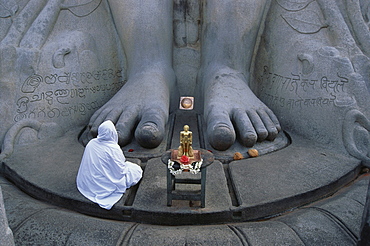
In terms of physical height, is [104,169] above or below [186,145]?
below

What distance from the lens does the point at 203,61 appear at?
3.77 metres

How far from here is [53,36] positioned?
354cm

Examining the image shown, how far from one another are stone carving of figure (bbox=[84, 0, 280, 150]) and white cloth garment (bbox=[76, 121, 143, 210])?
0.71m

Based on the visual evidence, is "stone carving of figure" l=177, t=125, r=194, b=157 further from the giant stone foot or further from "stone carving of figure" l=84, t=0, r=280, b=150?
"stone carving of figure" l=84, t=0, r=280, b=150

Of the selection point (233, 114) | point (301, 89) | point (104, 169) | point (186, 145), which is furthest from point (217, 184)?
point (301, 89)

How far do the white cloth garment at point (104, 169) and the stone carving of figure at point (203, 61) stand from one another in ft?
Answer: 2.35

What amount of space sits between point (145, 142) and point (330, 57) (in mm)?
1862

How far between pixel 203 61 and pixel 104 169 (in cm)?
192

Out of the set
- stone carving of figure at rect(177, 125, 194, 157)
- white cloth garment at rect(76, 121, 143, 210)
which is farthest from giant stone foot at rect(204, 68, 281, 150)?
white cloth garment at rect(76, 121, 143, 210)

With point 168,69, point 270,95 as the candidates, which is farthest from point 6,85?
point 270,95

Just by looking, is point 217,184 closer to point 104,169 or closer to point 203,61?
point 104,169

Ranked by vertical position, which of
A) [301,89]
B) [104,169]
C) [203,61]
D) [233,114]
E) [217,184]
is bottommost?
[217,184]

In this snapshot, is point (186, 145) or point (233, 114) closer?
point (186, 145)

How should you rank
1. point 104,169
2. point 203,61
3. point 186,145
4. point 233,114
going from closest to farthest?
point 186,145
point 104,169
point 233,114
point 203,61
